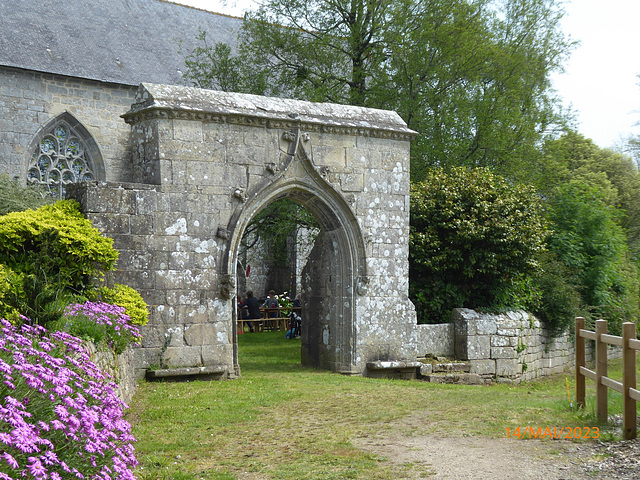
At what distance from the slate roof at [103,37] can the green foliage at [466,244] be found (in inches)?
399

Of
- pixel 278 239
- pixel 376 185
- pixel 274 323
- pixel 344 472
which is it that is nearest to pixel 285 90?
pixel 278 239

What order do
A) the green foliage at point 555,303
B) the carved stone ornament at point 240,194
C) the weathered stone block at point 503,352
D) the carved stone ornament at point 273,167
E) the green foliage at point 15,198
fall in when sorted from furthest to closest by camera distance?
the green foliage at point 555,303 < the weathered stone block at point 503,352 < the green foliage at point 15,198 < the carved stone ornament at point 273,167 < the carved stone ornament at point 240,194

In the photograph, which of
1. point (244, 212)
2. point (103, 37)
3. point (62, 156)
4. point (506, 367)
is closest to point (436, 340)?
point (506, 367)

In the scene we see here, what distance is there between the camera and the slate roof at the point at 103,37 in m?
17.7

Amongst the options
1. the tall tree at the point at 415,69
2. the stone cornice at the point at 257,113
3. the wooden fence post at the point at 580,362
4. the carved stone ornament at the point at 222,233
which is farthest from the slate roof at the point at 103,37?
the wooden fence post at the point at 580,362

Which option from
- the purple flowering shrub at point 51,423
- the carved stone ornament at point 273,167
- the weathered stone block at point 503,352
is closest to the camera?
the purple flowering shrub at point 51,423

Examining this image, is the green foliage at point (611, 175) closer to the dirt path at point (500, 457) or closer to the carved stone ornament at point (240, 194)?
the carved stone ornament at point (240, 194)

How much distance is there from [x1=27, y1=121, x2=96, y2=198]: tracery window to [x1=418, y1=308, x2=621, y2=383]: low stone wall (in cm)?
1043

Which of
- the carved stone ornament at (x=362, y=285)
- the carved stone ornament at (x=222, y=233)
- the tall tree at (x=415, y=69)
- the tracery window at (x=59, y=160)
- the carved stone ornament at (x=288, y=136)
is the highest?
the tall tree at (x=415, y=69)

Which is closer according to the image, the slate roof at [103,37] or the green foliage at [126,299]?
the green foliage at [126,299]

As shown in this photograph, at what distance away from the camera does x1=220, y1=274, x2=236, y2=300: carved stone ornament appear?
8930 millimetres

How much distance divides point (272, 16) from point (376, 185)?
8290 millimetres
